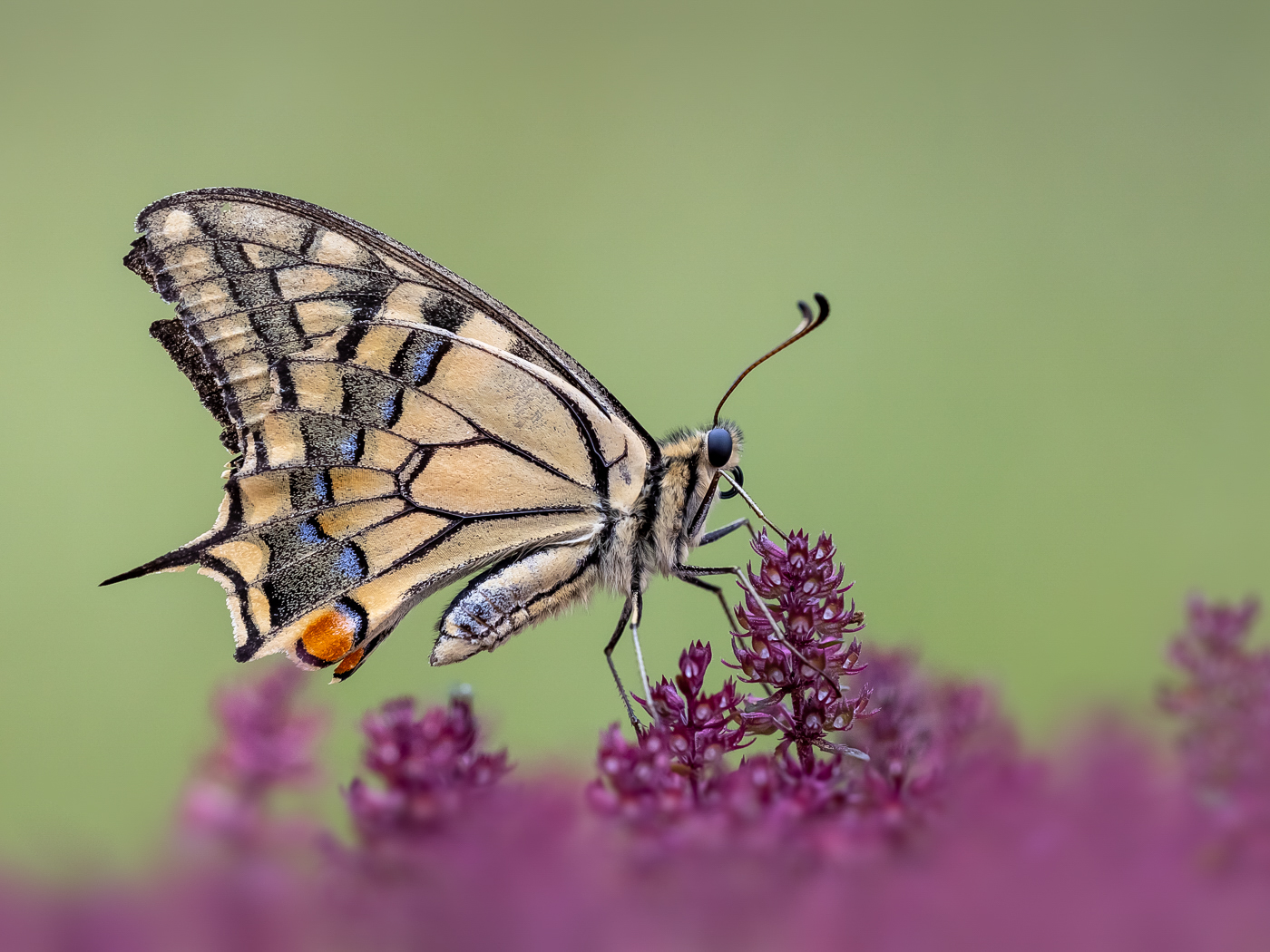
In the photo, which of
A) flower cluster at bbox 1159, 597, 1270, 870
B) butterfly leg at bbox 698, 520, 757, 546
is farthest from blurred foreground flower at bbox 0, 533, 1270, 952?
butterfly leg at bbox 698, 520, 757, 546

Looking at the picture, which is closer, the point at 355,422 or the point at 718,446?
the point at 718,446

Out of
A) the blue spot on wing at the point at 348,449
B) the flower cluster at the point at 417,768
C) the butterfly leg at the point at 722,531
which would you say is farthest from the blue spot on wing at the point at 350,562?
the flower cluster at the point at 417,768

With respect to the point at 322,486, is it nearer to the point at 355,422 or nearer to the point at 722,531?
the point at 355,422

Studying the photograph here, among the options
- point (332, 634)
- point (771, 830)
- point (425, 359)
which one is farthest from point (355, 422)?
point (771, 830)

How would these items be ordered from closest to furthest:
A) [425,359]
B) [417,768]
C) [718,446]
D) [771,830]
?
[771,830], [417,768], [718,446], [425,359]

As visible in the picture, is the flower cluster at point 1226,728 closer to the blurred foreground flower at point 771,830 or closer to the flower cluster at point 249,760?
the blurred foreground flower at point 771,830

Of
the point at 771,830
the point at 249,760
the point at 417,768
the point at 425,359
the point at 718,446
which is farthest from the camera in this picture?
the point at 425,359

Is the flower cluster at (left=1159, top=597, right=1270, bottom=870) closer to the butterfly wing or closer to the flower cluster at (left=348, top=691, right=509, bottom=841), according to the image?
the flower cluster at (left=348, top=691, right=509, bottom=841)
